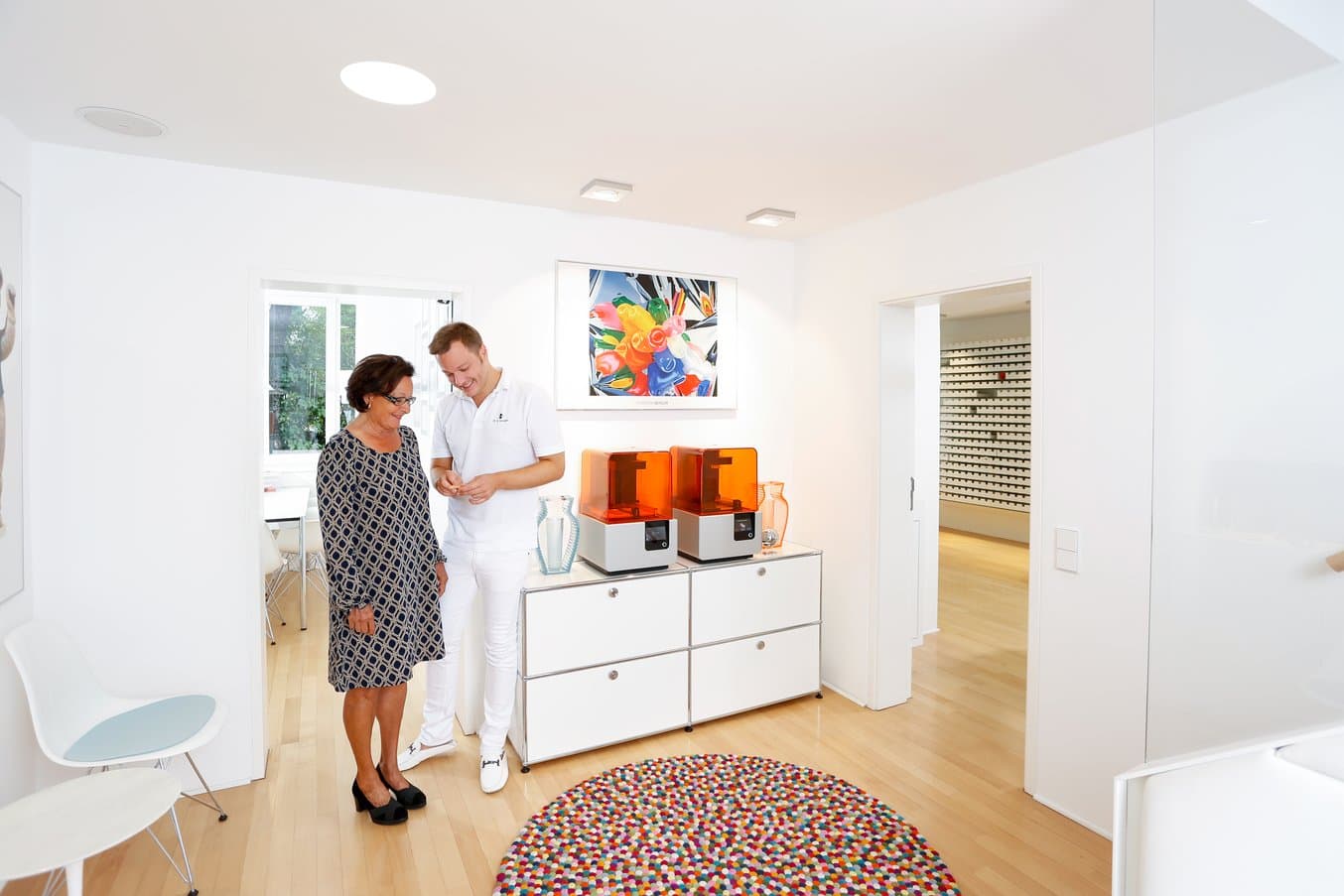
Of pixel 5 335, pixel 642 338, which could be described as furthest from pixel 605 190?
pixel 5 335

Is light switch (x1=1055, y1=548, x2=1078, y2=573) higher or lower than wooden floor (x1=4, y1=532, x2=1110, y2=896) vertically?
higher

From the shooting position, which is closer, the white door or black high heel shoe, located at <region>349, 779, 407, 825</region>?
black high heel shoe, located at <region>349, 779, 407, 825</region>

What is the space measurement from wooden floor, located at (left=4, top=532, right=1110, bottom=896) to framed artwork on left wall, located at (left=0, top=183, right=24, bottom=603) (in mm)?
1031

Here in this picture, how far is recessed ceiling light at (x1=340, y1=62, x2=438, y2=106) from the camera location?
1950 millimetres

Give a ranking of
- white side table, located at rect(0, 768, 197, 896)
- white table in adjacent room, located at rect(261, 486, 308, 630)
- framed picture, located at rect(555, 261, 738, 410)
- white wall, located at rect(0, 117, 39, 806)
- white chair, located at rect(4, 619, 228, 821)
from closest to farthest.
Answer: white side table, located at rect(0, 768, 197, 896), white chair, located at rect(4, 619, 228, 821), white wall, located at rect(0, 117, 39, 806), framed picture, located at rect(555, 261, 738, 410), white table in adjacent room, located at rect(261, 486, 308, 630)

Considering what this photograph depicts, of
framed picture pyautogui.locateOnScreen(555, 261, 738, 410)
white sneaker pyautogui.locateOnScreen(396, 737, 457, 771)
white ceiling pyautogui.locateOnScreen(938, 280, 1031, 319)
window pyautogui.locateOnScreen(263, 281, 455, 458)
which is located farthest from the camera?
white ceiling pyautogui.locateOnScreen(938, 280, 1031, 319)

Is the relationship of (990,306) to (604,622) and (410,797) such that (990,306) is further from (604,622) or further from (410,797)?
(410,797)

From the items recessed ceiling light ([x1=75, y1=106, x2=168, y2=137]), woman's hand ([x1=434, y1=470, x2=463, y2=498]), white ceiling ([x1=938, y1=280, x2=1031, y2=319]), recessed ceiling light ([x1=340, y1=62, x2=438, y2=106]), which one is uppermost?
white ceiling ([x1=938, y1=280, x2=1031, y2=319])

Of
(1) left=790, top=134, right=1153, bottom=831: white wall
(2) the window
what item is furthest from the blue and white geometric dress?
(2) the window

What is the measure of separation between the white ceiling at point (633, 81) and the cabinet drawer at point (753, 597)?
1.81 metres

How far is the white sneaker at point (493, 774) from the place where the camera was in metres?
2.73

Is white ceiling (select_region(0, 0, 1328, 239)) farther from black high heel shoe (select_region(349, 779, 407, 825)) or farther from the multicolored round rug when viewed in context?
black high heel shoe (select_region(349, 779, 407, 825))

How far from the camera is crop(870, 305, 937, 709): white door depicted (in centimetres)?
352

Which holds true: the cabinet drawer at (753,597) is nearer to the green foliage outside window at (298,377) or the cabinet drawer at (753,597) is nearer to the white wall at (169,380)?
the white wall at (169,380)
